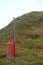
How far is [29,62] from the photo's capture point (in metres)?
13.2

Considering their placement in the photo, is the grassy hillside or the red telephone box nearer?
the grassy hillside

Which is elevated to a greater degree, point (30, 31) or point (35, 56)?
point (30, 31)

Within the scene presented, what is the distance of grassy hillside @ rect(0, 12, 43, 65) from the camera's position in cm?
1372

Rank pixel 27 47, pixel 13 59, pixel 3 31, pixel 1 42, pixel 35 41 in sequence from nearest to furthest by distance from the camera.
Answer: pixel 13 59, pixel 27 47, pixel 35 41, pixel 1 42, pixel 3 31

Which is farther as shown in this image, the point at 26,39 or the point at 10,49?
the point at 26,39

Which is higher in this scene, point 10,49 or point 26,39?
point 26,39

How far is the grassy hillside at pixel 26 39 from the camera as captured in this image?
45.0 ft

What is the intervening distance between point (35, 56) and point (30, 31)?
20.8 ft

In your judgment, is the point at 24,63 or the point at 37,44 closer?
the point at 24,63

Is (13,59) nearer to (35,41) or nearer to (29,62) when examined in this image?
(29,62)

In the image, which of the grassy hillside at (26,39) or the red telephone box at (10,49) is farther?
the red telephone box at (10,49)

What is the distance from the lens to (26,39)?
62.3 ft

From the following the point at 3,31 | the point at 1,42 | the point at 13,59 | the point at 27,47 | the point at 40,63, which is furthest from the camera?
the point at 3,31

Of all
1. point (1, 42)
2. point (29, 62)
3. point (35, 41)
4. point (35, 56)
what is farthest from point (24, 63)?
point (1, 42)
